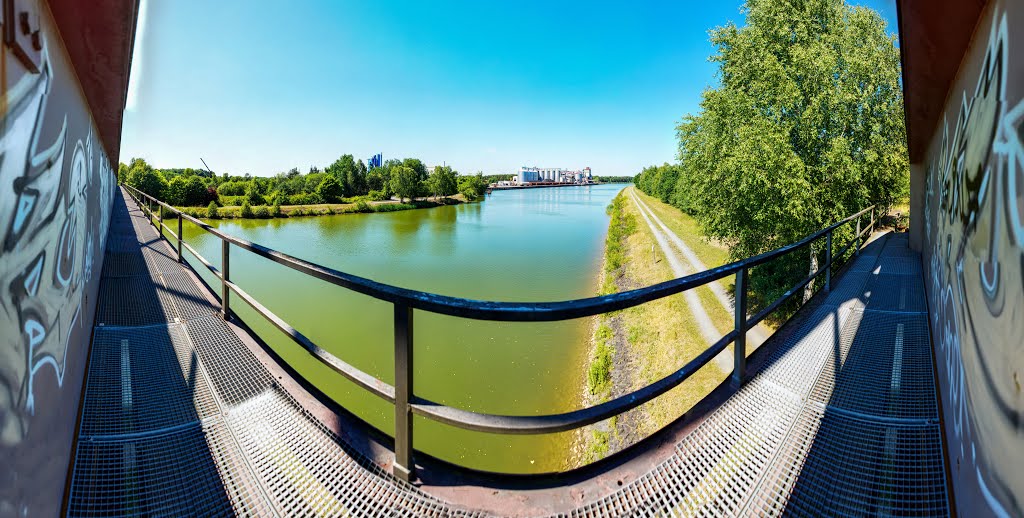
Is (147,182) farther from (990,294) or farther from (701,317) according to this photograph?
(990,294)

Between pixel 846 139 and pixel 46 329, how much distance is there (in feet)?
42.6

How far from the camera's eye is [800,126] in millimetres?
9820

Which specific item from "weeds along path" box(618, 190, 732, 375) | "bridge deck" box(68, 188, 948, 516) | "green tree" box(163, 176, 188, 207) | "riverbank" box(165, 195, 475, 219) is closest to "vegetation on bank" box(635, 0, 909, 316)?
"weeds along path" box(618, 190, 732, 375)

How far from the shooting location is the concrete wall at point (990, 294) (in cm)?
134

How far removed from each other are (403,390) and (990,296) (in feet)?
8.16

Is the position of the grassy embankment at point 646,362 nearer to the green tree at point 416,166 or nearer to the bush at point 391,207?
the bush at point 391,207

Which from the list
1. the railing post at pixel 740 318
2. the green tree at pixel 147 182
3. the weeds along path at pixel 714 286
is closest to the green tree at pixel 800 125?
the weeds along path at pixel 714 286

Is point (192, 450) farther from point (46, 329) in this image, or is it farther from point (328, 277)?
point (328, 277)

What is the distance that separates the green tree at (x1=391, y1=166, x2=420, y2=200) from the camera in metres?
69.1

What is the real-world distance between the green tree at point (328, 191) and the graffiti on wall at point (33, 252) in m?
62.5

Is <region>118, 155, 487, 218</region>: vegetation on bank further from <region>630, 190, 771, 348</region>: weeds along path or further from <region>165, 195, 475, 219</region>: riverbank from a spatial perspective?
<region>630, 190, 771, 348</region>: weeds along path

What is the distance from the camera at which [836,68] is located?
959 cm

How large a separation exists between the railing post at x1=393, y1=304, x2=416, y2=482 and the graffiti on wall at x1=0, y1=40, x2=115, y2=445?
3.83 ft

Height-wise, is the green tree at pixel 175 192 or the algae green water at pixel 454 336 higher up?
the green tree at pixel 175 192
